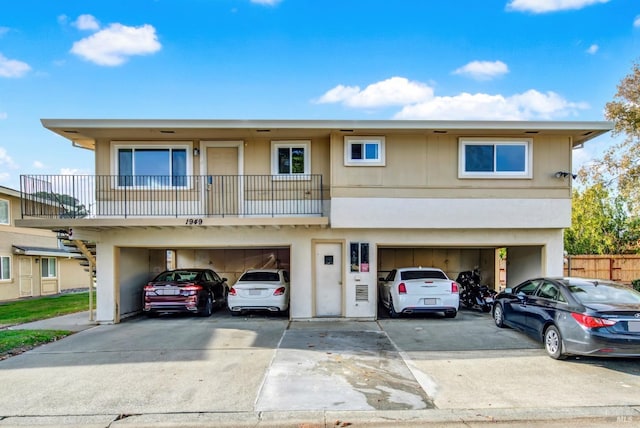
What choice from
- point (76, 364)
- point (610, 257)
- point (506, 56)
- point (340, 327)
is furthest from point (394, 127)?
point (610, 257)

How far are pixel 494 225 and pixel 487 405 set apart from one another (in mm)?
6739

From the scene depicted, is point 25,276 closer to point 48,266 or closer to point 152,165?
point 48,266

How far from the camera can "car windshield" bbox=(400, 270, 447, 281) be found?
11234 mm

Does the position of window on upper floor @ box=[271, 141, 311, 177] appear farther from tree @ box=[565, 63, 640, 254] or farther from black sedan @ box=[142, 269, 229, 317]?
tree @ box=[565, 63, 640, 254]

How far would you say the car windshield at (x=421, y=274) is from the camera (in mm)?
11234

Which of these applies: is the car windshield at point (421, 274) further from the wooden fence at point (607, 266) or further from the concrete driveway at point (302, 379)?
the wooden fence at point (607, 266)

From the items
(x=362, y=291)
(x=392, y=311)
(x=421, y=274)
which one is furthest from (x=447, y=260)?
(x=362, y=291)

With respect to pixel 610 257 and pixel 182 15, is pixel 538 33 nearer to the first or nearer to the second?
pixel 610 257

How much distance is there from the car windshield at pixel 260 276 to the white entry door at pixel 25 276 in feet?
60.6

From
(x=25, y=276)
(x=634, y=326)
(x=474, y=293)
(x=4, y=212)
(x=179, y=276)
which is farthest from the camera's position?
(x=25, y=276)

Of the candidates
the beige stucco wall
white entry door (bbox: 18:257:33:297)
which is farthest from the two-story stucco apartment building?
white entry door (bbox: 18:257:33:297)

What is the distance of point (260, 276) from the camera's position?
12031mm

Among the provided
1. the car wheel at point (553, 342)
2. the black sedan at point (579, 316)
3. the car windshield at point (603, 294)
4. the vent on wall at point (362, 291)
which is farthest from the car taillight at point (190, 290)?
the car windshield at point (603, 294)

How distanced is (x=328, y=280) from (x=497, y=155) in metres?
5.98
